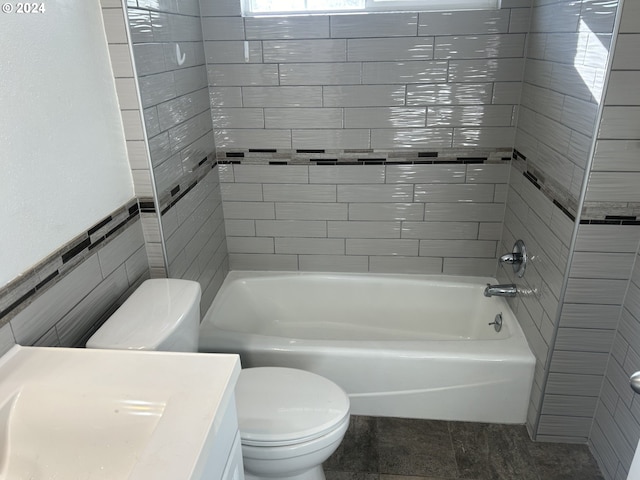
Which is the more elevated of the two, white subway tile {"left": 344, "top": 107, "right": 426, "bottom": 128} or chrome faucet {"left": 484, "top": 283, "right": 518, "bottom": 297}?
white subway tile {"left": 344, "top": 107, "right": 426, "bottom": 128}

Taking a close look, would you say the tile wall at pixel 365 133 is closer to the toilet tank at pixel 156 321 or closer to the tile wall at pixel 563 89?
the tile wall at pixel 563 89

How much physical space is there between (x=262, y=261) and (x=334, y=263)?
0.41m

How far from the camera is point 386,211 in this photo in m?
2.55

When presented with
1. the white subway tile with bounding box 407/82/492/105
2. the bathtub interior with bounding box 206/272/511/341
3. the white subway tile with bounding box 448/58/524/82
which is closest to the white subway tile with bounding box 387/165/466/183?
the white subway tile with bounding box 407/82/492/105

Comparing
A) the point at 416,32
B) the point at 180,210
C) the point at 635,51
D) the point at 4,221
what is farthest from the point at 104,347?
the point at 416,32

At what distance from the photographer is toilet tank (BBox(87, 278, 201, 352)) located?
4.29 feet

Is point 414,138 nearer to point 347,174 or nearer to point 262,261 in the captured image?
point 347,174

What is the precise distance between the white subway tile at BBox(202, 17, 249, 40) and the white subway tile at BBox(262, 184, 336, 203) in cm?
74

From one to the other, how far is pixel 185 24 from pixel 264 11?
402 millimetres

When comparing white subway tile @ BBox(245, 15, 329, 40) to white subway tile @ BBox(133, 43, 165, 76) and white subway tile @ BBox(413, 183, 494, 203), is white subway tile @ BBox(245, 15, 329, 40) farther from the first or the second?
white subway tile @ BBox(413, 183, 494, 203)

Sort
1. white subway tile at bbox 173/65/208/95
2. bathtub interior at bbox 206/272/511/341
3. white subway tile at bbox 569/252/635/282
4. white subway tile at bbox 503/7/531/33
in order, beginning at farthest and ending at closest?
1. bathtub interior at bbox 206/272/511/341
2. white subway tile at bbox 503/7/531/33
3. white subway tile at bbox 173/65/208/95
4. white subway tile at bbox 569/252/635/282

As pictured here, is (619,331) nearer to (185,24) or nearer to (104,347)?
(104,347)

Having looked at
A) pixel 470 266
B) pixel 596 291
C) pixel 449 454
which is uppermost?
pixel 596 291

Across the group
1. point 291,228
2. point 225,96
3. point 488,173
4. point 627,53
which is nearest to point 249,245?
point 291,228
